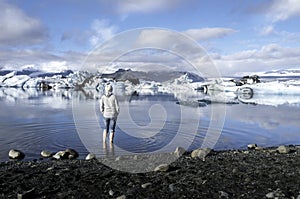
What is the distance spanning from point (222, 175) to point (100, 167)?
7.87ft

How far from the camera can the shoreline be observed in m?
5.23

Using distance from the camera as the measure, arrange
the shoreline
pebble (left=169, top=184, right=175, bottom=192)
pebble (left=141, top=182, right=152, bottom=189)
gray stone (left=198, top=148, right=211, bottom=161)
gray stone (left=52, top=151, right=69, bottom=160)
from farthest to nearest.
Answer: gray stone (left=52, top=151, right=69, bottom=160) < gray stone (left=198, top=148, right=211, bottom=161) < pebble (left=141, top=182, right=152, bottom=189) < pebble (left=169, top=184, right=175, bottom=192) < the shoreline

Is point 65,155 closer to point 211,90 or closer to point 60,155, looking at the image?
point 60,155

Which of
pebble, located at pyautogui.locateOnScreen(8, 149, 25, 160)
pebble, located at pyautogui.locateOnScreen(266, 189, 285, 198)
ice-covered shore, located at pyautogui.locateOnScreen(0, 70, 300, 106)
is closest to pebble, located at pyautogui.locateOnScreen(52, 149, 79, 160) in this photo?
pebble, located at pyautogui.locateOnScreen(8, 149, 25, 160)

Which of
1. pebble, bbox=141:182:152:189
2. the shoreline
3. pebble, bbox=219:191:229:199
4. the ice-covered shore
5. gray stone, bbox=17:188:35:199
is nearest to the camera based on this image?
gray stone, bbox=17:188:35:199

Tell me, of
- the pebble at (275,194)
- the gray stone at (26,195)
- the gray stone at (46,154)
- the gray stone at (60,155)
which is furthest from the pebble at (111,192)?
the gray stone at (46,154)

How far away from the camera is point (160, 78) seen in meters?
10.5

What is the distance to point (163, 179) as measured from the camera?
5.94 metres

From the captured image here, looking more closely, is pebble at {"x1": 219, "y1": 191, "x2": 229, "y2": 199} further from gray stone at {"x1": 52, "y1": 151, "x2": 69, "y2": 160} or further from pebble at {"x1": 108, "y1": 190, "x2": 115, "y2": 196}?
gray stone at {"x1": 52, "y1": 151, "x2": 69, "y2": 160}

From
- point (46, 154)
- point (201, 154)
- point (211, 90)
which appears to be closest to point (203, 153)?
point (201, 154)

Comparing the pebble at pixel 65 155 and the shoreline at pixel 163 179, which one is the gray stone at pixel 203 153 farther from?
the pebble at pixel 65 155

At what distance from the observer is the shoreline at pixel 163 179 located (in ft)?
17.1

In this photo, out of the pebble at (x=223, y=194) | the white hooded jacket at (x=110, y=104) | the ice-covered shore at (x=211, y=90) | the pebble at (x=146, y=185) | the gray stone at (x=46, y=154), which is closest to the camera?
the pebble at (x=223, y=194)

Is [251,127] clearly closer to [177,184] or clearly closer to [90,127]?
[90,127]
